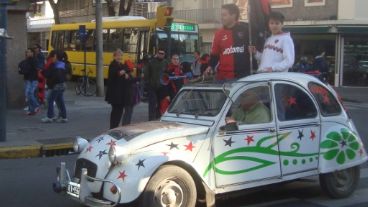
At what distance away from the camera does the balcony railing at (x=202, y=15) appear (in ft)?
140

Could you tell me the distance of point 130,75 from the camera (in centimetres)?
1154

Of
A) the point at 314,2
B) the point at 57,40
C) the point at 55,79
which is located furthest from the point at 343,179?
the point at 57,40

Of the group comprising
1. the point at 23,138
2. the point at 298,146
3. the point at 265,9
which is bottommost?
→ the point at 23,138

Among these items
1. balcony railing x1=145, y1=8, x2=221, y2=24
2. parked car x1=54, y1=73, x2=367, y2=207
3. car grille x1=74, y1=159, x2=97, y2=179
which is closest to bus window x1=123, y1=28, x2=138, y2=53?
balcony railing x1=145, y1=8, x2=221, y2=24

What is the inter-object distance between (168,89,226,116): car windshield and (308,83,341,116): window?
1.22 meters

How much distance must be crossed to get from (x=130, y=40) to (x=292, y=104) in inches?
843

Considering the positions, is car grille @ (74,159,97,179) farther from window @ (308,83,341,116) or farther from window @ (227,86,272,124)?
window @ (308,83,341,116)

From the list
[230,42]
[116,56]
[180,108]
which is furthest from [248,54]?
[116,56]

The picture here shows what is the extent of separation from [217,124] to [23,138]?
6593 millimetres

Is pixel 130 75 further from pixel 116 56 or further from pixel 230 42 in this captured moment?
pixel 230 42

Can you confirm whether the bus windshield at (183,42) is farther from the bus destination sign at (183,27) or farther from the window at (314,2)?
the window at (314,2)

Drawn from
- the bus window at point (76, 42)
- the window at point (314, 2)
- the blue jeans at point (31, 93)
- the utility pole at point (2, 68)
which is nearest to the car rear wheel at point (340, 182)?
the utility pole at point (2, 68)

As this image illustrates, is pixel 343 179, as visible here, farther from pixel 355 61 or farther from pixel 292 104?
pixel 355 61

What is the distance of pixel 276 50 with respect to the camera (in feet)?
24.7
